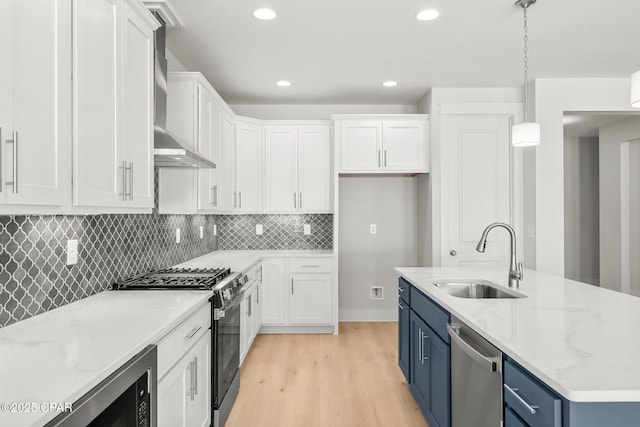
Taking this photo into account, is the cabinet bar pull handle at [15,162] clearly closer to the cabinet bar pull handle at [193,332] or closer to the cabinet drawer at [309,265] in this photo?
the cabinet bar pull handle at [193,332]

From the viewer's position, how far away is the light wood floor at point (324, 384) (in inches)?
101

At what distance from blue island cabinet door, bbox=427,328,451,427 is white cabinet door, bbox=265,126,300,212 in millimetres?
2619

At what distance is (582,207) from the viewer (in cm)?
681

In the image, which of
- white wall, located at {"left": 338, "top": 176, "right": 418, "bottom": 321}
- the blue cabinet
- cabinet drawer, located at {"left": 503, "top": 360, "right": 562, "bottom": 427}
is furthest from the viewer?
white wall, located at {"left": 338, "top": 176, "right": 418, "bottom": 321}

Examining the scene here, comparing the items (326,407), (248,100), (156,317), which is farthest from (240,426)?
(248,100)

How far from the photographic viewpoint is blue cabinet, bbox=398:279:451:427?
202 centimetres

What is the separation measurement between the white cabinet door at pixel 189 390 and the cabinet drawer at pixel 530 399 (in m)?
1.31

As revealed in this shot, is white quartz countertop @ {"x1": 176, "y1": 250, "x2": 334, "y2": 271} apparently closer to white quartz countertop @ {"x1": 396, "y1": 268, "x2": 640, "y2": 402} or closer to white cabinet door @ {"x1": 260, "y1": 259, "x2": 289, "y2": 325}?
white cabinet door @ {"x1": 260, "y1": 259, "x2": 289, "y2": 325}

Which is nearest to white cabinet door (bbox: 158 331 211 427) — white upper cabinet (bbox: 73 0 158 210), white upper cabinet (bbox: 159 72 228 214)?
white upper cabinet (bbox: 73 0 158 210)

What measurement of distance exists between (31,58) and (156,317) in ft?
3.46

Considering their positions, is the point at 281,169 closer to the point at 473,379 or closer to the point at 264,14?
the point at 264,14

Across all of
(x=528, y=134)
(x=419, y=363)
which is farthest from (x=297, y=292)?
(x=528, y=134)

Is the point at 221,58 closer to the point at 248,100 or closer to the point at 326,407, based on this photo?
the point at 248,100

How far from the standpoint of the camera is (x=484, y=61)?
3535mm
